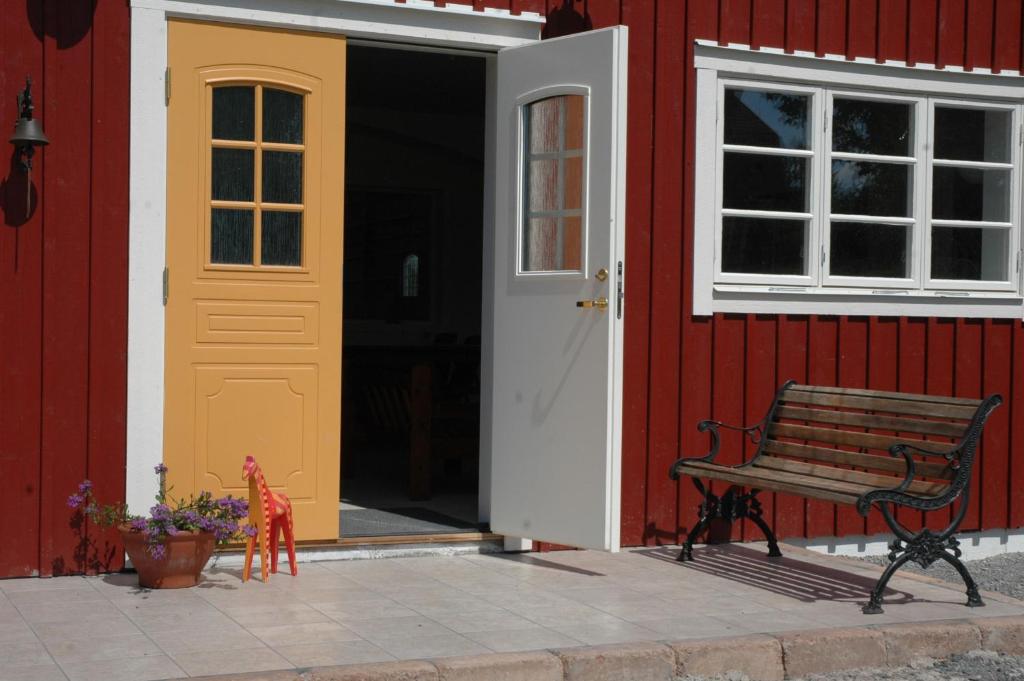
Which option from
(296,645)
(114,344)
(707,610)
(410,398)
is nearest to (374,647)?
(296,645)

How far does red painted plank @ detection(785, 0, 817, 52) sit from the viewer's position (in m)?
7.33

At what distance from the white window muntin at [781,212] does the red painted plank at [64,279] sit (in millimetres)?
3316

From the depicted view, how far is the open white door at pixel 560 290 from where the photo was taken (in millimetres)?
6227

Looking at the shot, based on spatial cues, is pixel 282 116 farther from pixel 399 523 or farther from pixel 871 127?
pixel 871 127

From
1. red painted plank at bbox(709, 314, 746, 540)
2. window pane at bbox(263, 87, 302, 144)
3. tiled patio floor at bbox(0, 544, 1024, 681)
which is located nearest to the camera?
tiled patio floor at bbox(0, 544, 1024, 681)

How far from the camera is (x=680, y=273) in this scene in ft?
23.5

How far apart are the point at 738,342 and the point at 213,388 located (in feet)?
9.47

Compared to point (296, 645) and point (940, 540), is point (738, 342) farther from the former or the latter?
point (296, 645)

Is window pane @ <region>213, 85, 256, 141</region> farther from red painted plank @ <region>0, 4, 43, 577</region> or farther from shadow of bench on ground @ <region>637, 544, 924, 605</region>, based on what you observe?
shadow of bench on ground @ <region>637, 544, 924, 605</region>

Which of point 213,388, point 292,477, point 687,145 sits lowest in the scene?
point 292,477

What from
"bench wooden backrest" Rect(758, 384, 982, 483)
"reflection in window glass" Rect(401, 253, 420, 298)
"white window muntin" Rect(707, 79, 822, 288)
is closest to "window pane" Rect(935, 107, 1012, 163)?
"white window muntin" Rect(707, 79, 822, 288)

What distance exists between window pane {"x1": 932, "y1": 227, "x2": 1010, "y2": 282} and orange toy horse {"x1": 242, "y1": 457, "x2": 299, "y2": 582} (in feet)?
13.5

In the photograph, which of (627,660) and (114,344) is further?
(114,344)

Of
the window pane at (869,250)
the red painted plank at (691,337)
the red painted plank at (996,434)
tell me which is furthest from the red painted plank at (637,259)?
the red painted plank at (996,434)
